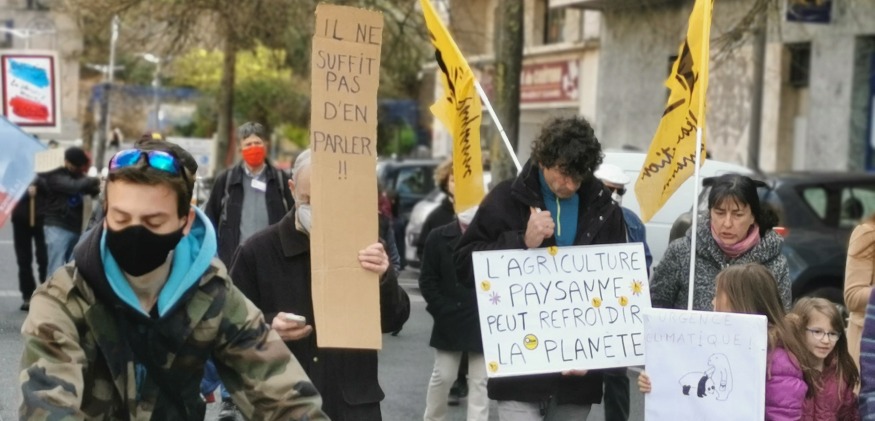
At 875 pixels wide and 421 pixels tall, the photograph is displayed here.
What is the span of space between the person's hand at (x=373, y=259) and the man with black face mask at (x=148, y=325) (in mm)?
1246

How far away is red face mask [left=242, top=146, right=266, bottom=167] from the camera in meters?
9.19

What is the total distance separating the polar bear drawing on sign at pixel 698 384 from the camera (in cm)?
517

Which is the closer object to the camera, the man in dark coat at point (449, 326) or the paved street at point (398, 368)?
the man in dark coat at point (449, 326)

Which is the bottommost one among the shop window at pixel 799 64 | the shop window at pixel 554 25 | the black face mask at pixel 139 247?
the black face mask at pixel 139 247

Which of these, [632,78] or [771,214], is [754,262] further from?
[632,78]

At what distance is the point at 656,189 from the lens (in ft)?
21.2

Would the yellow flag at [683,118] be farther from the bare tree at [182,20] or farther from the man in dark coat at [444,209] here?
the bare tree at [182,20]

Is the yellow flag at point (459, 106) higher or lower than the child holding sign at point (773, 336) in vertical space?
higher

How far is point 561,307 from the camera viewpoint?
5727 millimetres

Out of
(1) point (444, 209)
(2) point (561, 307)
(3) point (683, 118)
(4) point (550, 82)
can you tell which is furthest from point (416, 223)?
(4) point (550, 82)

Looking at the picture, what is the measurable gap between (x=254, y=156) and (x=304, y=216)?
14.1 ft

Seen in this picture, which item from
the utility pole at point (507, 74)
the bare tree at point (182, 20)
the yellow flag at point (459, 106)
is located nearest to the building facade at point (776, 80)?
the utility pole at point (507, 74)

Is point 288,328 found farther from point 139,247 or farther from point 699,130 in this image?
point 699,130

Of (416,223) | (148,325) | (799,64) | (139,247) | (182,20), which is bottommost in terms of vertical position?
(416,223)
